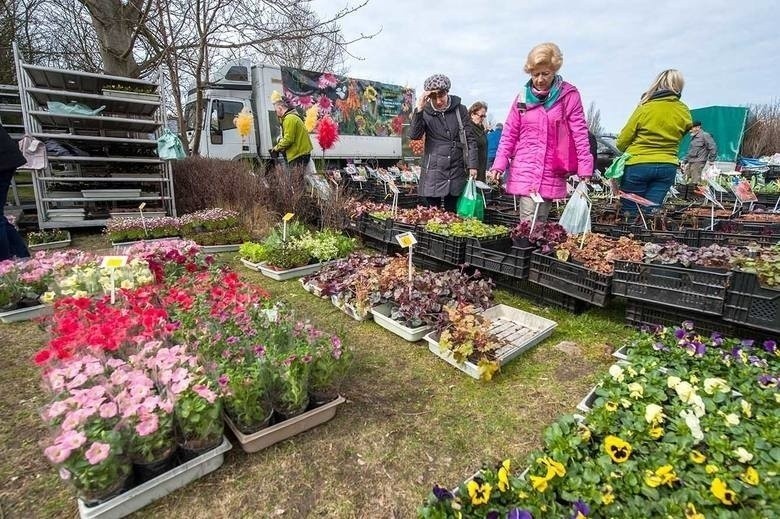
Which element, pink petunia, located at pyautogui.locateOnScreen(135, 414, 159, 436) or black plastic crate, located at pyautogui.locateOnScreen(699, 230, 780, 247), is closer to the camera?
pink petunia, located at pyautogui.locateOnScreen(135, 414, 159, 436)

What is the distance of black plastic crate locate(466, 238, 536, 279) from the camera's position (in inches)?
128

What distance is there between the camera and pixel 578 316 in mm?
3074

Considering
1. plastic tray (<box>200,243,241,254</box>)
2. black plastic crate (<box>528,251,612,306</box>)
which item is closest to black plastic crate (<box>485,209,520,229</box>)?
black plastic crate (<box>528,251,612,306</box>)

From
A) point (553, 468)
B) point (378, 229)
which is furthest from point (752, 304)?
point (378, 229)

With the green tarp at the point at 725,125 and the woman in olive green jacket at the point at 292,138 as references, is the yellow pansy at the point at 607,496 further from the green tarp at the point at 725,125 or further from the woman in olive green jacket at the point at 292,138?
the green tarp at the point at 725,125

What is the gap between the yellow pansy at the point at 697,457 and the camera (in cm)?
125

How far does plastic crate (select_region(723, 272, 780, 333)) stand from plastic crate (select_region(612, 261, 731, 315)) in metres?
0.04

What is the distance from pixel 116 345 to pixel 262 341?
61 centimetres

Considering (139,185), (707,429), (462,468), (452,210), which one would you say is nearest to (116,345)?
(462,468)

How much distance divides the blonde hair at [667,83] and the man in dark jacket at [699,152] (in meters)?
5.98

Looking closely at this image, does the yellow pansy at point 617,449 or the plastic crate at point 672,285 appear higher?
the plastic crate at point 672,285

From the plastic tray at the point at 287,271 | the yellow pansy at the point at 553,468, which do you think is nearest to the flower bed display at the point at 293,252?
the plastic tray at the point at 287,271

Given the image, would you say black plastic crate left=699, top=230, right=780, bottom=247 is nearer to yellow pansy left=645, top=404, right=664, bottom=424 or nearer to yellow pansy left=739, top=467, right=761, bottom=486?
yellow pansy left=645, top=404, right=664, bottom=424

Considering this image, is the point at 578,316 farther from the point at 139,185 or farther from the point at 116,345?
the point at 139,185
